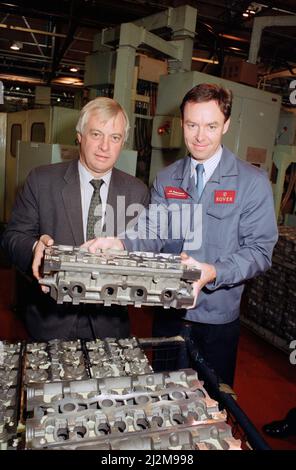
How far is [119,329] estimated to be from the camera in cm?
163

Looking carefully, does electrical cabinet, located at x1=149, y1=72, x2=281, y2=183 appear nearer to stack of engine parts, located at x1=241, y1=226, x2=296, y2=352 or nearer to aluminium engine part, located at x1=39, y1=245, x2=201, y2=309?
stack of engine parts, located at x1=241, y1=226, x2=296, y2=352

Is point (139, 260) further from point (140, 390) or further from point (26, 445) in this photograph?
point (26, 445)

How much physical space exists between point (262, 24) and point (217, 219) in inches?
128

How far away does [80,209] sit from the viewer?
1568 mm

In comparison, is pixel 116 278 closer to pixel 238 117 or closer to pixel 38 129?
pixel 238 117

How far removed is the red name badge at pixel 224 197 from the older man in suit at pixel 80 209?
0.38 metres

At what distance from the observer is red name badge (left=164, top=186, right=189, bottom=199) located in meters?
1.62

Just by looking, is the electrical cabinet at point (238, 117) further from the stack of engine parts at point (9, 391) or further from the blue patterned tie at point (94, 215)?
the stack of engine parts at point (9, 391)

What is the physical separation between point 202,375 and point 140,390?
0.28 meters

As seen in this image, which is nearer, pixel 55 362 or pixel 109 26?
pixel 55 362

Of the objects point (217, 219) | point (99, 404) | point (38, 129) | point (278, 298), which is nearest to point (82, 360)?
point (99, 404)

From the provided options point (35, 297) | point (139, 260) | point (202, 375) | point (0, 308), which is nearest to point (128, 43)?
point (35, 297)

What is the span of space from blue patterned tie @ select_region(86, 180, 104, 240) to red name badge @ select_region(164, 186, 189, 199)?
11.3 inches

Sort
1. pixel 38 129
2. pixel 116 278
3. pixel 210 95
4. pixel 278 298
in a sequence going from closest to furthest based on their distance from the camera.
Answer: pixel 116 278
pixel 210 95
pixel 278 298
pixel 38 129
